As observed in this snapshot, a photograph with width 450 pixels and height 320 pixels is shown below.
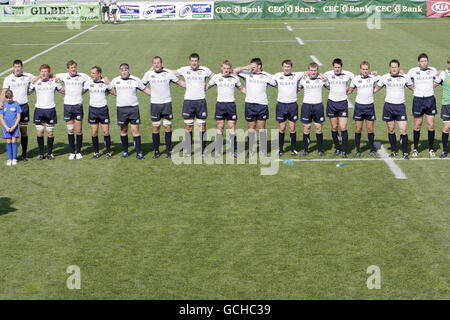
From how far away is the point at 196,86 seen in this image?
15984mm

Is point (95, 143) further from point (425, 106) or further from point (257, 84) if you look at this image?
point (425, 106)

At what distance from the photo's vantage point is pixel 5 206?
13.1 meters

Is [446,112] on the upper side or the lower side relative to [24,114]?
lower

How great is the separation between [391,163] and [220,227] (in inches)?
220

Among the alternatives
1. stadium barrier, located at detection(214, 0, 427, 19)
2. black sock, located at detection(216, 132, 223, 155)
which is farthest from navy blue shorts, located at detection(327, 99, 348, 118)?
stadium barrier, located at detection(214, 0, 427, 19)

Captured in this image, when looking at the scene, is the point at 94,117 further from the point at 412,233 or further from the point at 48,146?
the point at 412,233

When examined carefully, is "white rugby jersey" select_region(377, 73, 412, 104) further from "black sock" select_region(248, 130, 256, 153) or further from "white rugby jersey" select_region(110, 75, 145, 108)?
"white rugby jersey" select_region(110, 75, 145, 108)

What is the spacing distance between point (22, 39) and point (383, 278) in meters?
34.9

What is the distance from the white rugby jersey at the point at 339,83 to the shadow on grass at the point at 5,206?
7807mm

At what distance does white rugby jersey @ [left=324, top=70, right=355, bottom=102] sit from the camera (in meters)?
15.8

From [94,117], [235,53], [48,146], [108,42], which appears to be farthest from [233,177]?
[108,42]

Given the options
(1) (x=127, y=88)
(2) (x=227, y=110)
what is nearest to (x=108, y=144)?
(1) (x=127, y=88)

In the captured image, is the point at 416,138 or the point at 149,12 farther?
the point at 149,12

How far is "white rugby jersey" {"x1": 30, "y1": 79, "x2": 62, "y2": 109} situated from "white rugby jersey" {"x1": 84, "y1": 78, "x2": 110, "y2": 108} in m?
0.78
